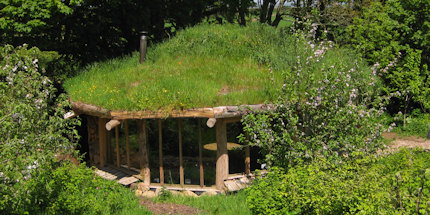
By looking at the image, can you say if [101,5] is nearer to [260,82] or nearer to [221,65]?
[221,65]

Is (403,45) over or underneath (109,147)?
over

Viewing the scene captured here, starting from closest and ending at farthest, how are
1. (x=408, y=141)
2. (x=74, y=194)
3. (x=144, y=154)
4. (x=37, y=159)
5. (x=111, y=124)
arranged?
(x=37, y=159)
(x=74, y=194)
(x=111, y=124)
(x=144, y=154)
(x=408, y=141)

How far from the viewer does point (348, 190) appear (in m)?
7.65

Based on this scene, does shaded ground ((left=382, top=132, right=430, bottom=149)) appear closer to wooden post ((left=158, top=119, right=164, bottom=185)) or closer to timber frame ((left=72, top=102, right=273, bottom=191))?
timber frame ((left=72, top=102, right=273, bottom=191))

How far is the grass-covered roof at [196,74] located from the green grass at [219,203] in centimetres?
267

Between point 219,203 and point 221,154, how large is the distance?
1460 mm

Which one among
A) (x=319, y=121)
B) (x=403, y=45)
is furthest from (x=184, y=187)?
(x=403, y=45)

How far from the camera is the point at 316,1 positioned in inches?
930

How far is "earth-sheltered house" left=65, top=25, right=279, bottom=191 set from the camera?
11117mm

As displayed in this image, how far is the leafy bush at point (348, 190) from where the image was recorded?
23.2 ft

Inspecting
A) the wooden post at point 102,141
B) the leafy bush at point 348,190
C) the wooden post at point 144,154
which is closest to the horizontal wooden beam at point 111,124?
the wooden post at point 144,154

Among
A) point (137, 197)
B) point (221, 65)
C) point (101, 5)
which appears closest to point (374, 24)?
point (221, 65)

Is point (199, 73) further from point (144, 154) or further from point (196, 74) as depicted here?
point (144, 154)

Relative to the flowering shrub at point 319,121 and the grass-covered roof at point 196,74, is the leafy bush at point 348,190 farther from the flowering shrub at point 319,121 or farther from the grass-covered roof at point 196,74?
the grass-covered roof at point 196,74
